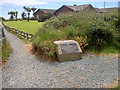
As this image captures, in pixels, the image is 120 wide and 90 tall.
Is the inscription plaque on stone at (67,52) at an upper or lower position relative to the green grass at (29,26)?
lower

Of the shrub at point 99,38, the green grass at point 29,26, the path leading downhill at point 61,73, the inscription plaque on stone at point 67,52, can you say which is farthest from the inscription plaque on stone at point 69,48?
the green grass at point 29,26

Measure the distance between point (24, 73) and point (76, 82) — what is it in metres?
2.49

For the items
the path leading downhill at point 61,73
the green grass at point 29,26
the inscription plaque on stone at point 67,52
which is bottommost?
the path leading downhill at point 61,73

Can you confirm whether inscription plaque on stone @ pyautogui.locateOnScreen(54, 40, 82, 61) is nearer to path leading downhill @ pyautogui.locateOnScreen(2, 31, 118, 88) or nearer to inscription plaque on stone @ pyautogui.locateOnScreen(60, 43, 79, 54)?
inscription plaque on stone @ pyautogui.locateOnScreen(60, 43, 79, 54)

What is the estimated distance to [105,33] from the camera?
8570 mm

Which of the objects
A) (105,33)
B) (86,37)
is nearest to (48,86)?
(86,37)

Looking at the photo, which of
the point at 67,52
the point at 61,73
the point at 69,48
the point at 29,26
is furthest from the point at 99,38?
the point at 29,26

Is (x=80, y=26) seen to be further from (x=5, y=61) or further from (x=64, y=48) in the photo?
(x=5, y=61)

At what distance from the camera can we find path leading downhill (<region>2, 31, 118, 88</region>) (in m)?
4.98

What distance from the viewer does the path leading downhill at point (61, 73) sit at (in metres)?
4.98

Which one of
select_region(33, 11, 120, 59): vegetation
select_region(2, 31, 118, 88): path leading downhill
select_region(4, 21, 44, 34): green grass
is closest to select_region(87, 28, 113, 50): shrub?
select_region(33, 11, 120, 59): vegetation

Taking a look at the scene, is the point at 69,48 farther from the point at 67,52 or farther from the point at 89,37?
the point at 89,37

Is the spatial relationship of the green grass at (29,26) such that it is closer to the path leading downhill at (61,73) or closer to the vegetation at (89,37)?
the vegetation at (89,37)

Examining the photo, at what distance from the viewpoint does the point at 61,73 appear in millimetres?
5762
